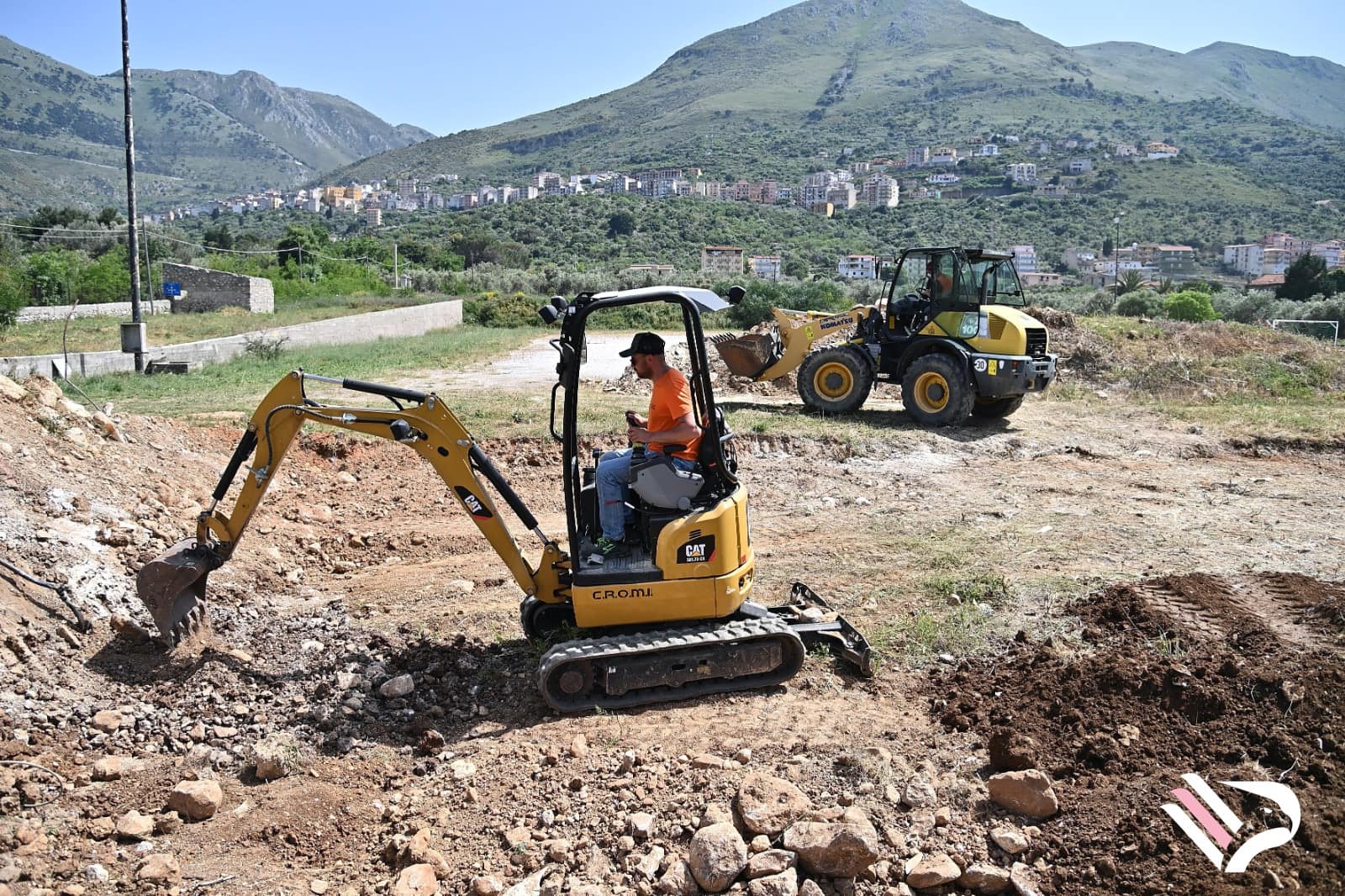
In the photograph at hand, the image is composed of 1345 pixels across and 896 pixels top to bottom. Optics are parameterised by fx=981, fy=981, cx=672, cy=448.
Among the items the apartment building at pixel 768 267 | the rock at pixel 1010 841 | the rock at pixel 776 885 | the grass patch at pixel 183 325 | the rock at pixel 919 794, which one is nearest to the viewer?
the rock at pixel 776 885

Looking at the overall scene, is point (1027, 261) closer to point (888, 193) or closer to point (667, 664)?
point (888, 193)

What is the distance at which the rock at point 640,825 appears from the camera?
15.4 feet

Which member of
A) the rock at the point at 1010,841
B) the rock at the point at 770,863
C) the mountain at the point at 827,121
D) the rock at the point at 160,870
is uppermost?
the mountain at the point at 827,121

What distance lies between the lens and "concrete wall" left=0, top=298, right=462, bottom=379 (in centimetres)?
1750

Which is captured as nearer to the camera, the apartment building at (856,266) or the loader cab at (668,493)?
the loader cab at (668,493)

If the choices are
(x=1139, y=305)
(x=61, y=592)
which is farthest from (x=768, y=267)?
(x=61, y=592)

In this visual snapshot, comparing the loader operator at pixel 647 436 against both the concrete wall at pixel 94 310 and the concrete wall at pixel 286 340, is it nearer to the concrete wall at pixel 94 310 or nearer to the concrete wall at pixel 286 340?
the concrete wall at pixel 286 340

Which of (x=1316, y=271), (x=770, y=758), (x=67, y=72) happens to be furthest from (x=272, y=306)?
(x=67, y=72)

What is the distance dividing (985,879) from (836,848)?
0.66m

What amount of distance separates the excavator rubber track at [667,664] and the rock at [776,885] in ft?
6.12

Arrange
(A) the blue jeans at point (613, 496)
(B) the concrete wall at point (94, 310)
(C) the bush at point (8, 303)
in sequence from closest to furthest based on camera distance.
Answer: (A) the blue jeans at point (613, 496) < (C) the bush at point (8, 303) < (B) the concrete wall at point (94, 310)

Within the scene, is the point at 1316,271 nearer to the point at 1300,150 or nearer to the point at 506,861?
the point at 506,861

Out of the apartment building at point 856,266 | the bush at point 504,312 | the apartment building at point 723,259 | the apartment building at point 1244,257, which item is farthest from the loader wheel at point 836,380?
the apartment building at point 1244,257

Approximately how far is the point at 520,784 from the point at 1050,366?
1327 centimetres
